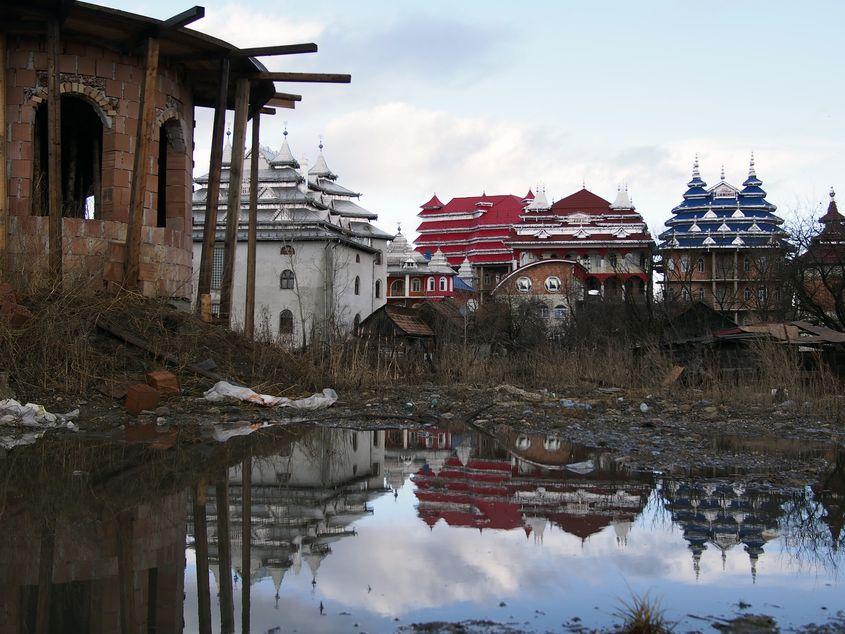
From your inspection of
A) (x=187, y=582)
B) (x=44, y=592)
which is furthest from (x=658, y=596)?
(x=44, y=592)

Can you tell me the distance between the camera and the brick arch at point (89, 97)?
15969mm

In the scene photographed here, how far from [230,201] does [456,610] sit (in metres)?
13.5

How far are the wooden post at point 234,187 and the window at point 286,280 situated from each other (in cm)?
2969

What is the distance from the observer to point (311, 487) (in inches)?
310

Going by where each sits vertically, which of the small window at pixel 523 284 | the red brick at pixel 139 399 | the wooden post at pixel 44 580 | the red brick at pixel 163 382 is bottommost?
the wooden post at pixel 44 580

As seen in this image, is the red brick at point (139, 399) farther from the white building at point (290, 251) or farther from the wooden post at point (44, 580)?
the white building at point (290, 251)

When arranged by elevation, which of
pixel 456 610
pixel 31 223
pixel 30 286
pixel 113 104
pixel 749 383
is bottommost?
pixel 456 610

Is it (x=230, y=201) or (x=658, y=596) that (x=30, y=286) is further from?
(x=658, y=596)

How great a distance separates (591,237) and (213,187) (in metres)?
48.2

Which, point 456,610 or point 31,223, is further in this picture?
point 31,223

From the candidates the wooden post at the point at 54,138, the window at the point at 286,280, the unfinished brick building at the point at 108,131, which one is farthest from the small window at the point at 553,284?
the wooden post at the point at 54,138

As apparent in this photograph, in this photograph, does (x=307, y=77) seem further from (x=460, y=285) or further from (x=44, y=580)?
(x=460, y=285)

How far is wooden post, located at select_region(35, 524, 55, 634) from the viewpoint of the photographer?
414 cm

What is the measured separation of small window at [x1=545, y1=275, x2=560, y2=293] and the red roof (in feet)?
34.0
